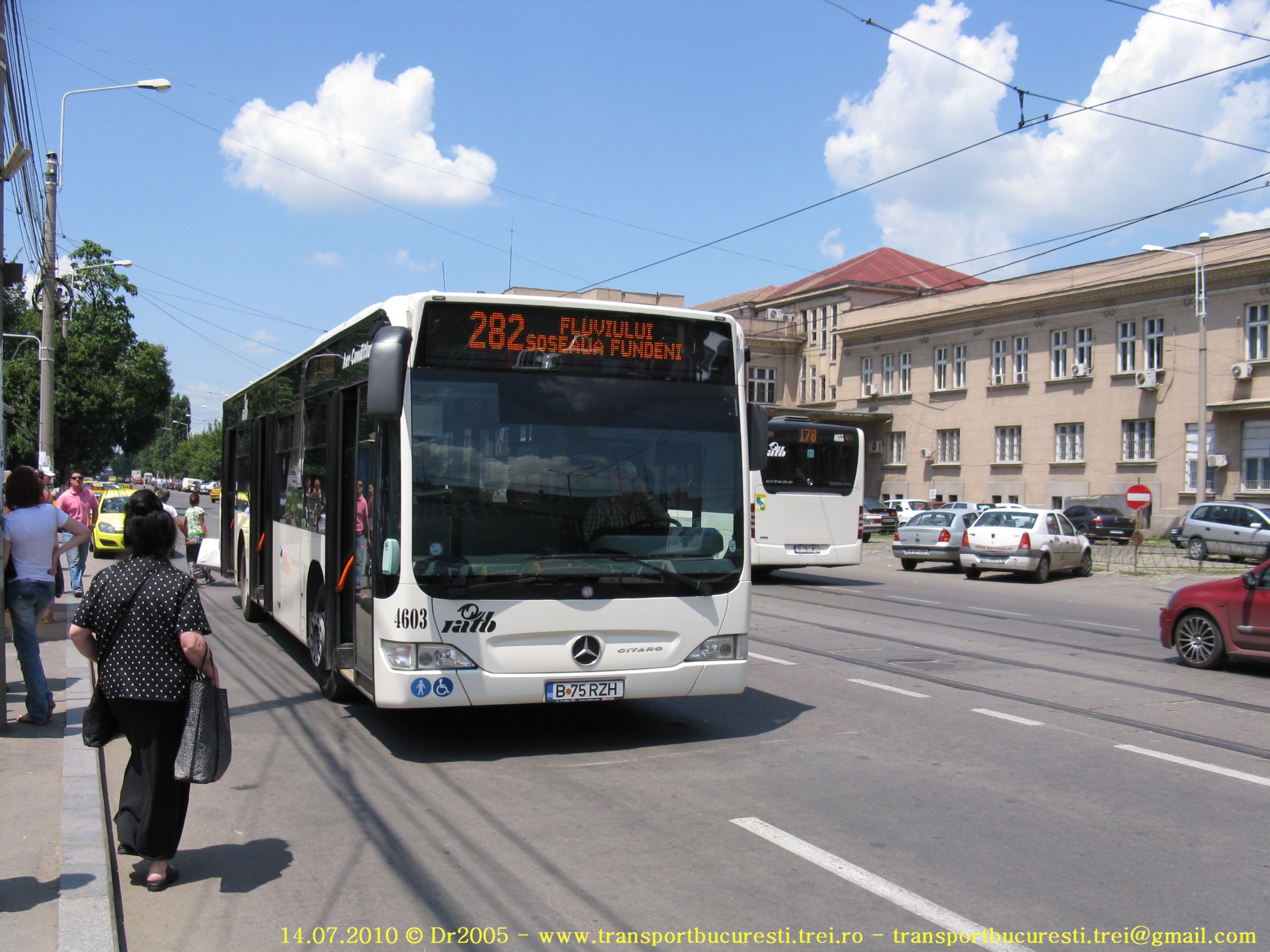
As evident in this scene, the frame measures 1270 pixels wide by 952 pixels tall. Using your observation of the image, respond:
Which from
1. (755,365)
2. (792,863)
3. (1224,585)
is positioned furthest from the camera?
(755,365)

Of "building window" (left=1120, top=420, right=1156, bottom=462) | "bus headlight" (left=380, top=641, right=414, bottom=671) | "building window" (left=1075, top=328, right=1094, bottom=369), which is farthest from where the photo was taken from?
"building window" (left=1075, top=328, right=1094, bottom=369)

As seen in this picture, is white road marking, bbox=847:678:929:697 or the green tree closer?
white road marking, bbox=847:678:929:697

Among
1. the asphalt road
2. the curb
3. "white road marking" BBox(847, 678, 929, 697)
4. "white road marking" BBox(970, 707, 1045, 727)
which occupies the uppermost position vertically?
the curb

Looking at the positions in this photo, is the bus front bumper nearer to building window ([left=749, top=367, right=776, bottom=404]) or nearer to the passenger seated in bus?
the passenger seated in bus

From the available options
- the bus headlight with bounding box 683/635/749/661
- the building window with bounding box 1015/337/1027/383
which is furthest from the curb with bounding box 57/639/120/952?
the building window with bounding box 1015/337/1027/383

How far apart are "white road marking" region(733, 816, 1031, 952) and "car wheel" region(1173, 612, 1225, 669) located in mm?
7580

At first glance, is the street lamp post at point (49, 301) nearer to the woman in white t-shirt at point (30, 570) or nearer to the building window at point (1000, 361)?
the woman in white t-shirt at point (30, 570)

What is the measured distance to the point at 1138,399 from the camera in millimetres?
44250

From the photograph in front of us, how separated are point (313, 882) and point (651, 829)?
1.67 m

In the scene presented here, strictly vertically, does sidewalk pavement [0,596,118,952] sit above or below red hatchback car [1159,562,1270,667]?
below

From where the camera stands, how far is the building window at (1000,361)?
50562mm

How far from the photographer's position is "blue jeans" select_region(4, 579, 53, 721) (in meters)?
7.70

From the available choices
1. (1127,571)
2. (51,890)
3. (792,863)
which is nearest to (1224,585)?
(792,863)

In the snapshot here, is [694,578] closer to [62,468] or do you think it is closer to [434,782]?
[434,782]
